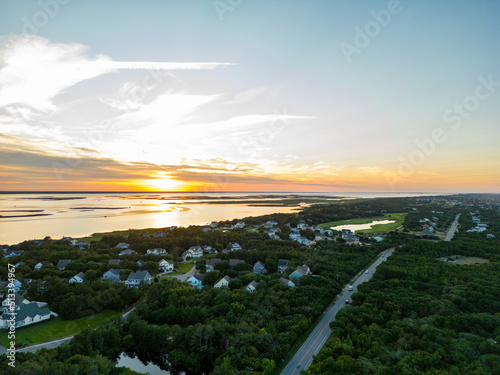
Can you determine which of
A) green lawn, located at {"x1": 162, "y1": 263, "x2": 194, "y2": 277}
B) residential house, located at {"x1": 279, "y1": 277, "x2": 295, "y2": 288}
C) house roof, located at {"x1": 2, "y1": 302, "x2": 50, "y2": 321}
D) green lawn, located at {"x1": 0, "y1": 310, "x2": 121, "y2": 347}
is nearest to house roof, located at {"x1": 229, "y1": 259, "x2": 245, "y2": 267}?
green lawn, located at {"x1": 162, "y1": 263, "x2": 194, "y2": 277}

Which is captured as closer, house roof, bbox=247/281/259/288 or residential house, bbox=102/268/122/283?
house roof, bbox=247/281/259/288

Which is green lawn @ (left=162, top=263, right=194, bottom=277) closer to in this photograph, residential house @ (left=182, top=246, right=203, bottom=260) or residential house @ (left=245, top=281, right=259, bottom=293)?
residential house @ (left=182, top=246, right=203, bottom=260)

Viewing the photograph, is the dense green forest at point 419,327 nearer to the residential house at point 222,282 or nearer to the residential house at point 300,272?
the residential house at point 300,272

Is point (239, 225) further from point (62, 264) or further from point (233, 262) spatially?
point (62, 264)

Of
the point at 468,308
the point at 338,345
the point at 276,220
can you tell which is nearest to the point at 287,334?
the point at 338,345

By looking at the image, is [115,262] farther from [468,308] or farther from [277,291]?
[468,308]

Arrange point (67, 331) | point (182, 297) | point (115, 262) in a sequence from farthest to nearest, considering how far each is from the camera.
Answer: point (115, 262), point (182, 297), point (67, 331)

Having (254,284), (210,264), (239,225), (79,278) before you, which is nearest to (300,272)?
(254,284)
